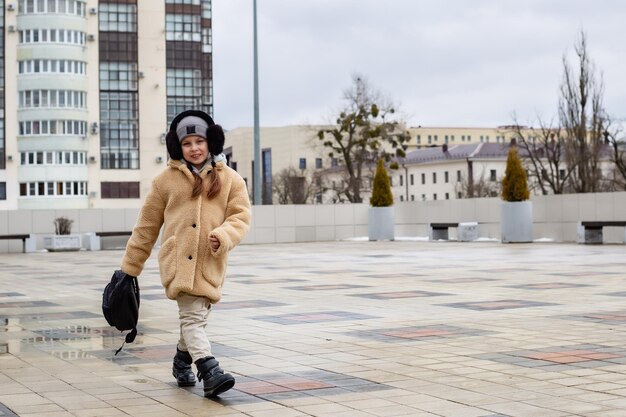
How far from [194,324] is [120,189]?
3154 inches

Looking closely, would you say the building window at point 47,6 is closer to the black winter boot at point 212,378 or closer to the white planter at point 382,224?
the white planter at point 382,224

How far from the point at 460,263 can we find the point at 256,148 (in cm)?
1759

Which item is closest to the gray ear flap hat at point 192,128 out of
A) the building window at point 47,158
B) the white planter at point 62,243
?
the white planter at point 62,243

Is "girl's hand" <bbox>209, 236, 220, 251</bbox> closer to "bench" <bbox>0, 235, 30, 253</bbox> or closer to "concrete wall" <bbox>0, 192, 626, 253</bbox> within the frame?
"concrete wall" <bbox>0, 192, 626, 253</bbox>

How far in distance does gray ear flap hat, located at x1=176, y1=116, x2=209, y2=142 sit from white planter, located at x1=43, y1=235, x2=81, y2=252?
92.8 ft

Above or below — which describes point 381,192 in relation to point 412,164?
below

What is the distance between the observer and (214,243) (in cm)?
640

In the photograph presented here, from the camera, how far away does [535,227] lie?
33375 mm

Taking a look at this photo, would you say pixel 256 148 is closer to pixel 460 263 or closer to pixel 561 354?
pixel 460 263

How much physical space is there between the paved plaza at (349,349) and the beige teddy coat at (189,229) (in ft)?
2.43

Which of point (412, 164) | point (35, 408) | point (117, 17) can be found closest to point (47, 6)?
point (117, 17)

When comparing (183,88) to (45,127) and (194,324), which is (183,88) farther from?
(194,324)

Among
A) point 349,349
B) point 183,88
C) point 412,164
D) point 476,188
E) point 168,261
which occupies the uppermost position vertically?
point 183,88

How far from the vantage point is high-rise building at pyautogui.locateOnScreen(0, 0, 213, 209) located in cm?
7988
